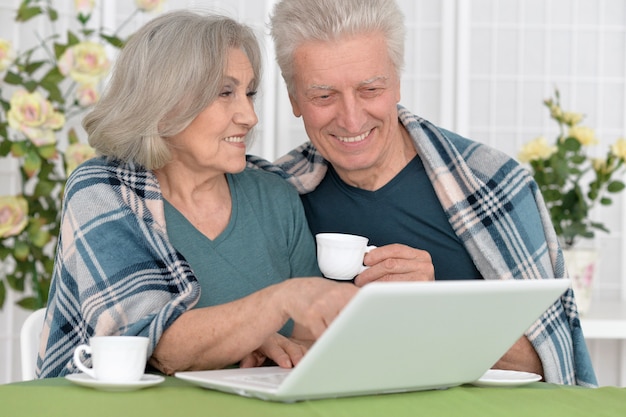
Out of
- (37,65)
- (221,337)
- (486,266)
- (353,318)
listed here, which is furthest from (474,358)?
(37,65)

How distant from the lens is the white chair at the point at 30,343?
1.91m

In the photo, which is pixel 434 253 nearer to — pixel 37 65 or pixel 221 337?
pixel 221 337

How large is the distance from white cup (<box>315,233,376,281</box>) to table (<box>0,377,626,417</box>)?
1.12ft

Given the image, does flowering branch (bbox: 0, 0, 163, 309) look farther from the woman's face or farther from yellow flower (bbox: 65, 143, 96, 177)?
the woman's face

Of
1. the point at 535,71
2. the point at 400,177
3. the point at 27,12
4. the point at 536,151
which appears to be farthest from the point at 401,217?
the point at 535,71

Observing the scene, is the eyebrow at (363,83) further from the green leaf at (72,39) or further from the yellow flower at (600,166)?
the yellow flower at (600,166)

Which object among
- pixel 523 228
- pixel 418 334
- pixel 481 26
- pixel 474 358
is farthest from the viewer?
pixel 481 26

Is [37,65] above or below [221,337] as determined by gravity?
above

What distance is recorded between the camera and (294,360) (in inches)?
68.5

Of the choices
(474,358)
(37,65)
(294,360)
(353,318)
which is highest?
(37,65)

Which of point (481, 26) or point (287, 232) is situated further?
point (481, 26)

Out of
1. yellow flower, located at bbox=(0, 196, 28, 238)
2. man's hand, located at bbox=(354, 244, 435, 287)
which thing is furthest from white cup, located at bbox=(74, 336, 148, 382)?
yellow flower, located at bbox=(0, 196, 28, 238)

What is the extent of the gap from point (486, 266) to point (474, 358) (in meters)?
0.74

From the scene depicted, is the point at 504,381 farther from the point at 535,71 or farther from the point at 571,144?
the point at 535,71
